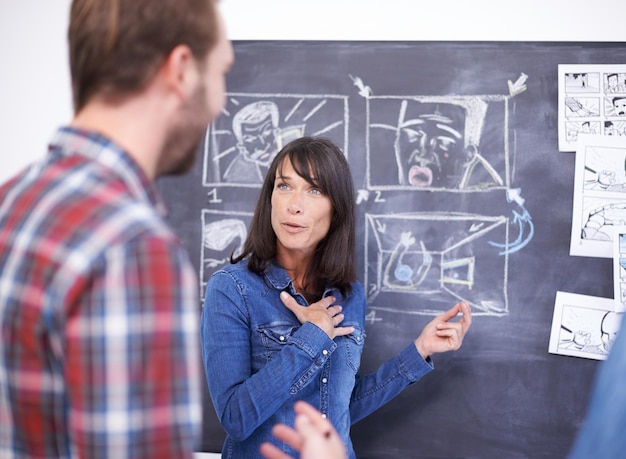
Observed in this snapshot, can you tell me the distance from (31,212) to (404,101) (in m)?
1.56

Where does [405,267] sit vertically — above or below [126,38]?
below

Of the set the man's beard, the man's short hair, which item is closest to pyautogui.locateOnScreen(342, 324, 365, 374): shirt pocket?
the man's beard

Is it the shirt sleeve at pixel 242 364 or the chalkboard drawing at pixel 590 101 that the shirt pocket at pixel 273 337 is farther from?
the chalkboard drawing at pixel 590 101

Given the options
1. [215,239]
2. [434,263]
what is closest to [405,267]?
[434,263]

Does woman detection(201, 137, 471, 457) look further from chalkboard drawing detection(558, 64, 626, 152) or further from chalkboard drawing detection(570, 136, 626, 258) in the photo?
chalkboard drawing detection(558, 64, 626, 152)

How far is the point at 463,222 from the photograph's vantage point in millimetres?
2008

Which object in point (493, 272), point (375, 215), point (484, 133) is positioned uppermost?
point (484, 133)

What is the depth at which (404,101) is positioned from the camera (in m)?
2.04

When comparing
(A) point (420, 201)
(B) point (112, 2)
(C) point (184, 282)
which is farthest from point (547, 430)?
(B) point (112, 2)

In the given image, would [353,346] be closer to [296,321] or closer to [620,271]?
[296,321]

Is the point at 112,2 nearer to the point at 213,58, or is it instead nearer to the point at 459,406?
the point at 213,58

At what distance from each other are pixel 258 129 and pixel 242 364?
2.95 ft

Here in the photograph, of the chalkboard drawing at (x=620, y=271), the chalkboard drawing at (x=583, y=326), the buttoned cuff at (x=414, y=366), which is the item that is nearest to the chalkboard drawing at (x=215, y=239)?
the buttoned cuff at (x=414, y=366)

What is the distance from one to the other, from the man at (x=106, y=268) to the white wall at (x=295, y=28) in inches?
55.9
